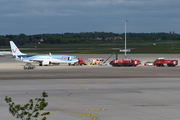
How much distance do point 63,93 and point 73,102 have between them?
526cm

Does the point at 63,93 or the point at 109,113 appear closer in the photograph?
the point at 109,113

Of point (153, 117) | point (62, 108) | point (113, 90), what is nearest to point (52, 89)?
point (113, 90)

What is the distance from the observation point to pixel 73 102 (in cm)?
2686

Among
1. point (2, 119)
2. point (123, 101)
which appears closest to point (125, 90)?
point (123, 101)

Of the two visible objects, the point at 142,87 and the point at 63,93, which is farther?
the point at 142,87

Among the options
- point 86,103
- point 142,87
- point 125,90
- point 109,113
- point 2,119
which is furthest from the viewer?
point 142,87

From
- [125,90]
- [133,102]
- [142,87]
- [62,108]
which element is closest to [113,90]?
[125,90]

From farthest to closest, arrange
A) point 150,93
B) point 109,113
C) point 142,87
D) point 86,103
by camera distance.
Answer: point 142,87
point 150,93
point 86,103
point 109,113

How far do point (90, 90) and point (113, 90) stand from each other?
9.62 ft

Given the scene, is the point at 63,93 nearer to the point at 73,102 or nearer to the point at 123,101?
the point at 73,102

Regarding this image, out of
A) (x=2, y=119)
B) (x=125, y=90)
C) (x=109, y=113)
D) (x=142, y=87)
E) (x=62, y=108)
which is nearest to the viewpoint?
(x=2, y=119)

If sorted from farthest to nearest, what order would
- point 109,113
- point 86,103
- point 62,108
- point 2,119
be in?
point 86,103
point 62,108
point 109,113
point 2,119

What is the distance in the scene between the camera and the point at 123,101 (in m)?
27.3

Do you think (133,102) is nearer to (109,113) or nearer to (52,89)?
(109,113)
